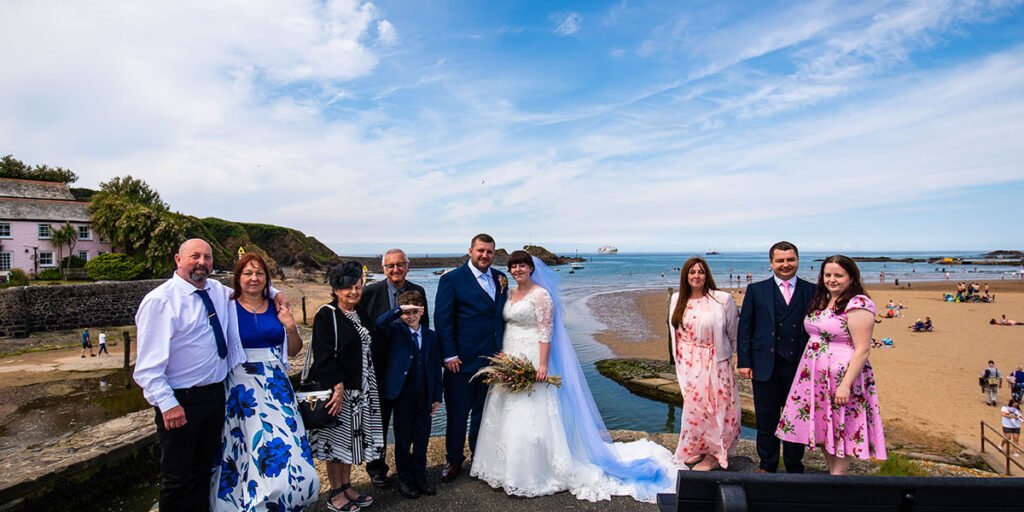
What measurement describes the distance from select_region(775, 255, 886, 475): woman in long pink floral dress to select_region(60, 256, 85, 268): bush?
132 feet

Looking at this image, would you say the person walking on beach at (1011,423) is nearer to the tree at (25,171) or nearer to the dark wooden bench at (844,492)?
the dark wooden bench at (844,492)

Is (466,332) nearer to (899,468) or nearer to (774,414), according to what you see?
(774,414)

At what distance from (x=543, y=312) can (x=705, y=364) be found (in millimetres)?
1634

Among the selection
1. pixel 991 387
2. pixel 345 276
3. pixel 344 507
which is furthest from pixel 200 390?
pixel 991 387

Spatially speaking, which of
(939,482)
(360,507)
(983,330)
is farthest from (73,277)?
(983,330)

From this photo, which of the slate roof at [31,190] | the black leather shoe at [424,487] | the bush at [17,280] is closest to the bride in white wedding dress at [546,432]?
the black leather shoe at [424,487]

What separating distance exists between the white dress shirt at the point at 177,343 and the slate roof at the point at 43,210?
38180mm

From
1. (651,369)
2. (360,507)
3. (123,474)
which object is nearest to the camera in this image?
(360,507)

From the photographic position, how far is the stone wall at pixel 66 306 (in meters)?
22.6

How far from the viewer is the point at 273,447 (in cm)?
334

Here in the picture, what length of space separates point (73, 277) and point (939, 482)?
39.6 meters

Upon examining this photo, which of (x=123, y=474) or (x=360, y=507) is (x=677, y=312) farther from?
(x=123, y=474)

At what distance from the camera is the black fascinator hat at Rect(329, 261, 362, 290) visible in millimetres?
3922

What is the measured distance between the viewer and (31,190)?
3512 cm
